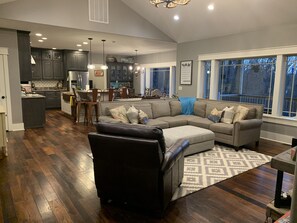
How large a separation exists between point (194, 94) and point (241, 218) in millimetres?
5273

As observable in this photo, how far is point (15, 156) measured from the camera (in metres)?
4.02

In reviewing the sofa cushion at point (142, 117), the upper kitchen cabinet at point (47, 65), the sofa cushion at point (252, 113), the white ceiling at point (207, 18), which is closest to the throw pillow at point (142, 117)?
the sofa cushion at point (142, 117)

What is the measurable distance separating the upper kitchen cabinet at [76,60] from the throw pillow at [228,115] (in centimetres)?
757

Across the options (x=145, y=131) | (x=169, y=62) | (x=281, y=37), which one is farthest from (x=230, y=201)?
(x=169, y=62)

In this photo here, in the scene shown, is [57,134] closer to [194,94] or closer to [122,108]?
[122,108]

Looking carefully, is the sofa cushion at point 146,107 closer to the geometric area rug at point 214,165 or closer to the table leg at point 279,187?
the geometric area rug at point 214,165

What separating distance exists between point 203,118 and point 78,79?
6746 millimetres

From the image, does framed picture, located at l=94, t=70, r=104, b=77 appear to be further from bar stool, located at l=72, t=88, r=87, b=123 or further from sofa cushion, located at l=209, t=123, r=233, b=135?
sofa cushion, located at l=209, t=123, r=233, b=135

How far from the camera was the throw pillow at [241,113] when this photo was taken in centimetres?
468

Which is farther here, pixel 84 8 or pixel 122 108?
pixel 84 8

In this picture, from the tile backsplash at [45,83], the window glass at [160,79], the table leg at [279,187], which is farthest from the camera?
the window glass at [160,79]

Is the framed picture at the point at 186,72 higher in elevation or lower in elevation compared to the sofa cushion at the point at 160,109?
higher

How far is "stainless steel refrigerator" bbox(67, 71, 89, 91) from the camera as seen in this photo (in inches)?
389

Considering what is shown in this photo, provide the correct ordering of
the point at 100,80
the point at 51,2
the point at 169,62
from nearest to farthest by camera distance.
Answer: the point at 51,2 → the point at 169,62 → the point at 100,80
